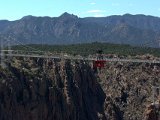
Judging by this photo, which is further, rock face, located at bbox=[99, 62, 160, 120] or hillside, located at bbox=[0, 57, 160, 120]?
rock face, located at bbox=[99, 62, 160, 120]

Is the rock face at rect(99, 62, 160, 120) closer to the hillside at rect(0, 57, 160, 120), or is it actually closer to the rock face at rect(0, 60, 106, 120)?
the hillside at rect(0, 57, 160, 120)

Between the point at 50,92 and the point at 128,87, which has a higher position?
the point at 50,92

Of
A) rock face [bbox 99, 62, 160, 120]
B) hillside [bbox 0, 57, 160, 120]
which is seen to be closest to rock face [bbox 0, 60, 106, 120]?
hillside [bbox 0, 57, 160, 120]

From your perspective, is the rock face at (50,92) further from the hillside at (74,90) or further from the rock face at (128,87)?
the rock face at (128,87)

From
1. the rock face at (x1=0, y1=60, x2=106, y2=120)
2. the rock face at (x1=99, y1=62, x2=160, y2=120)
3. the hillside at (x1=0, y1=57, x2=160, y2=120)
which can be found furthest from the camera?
the rock face at (x1=99, y1=62, x2=160, y2=120)

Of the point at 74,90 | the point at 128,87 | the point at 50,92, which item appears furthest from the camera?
the point at 128,87

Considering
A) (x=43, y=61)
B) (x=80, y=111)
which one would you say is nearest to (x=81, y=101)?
(x=80, y=111)

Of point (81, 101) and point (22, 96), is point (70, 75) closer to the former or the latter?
point (81, 101)

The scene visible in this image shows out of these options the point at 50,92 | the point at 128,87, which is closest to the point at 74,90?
the point at 50,92

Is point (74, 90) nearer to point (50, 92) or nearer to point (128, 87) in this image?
point (50, 92)
